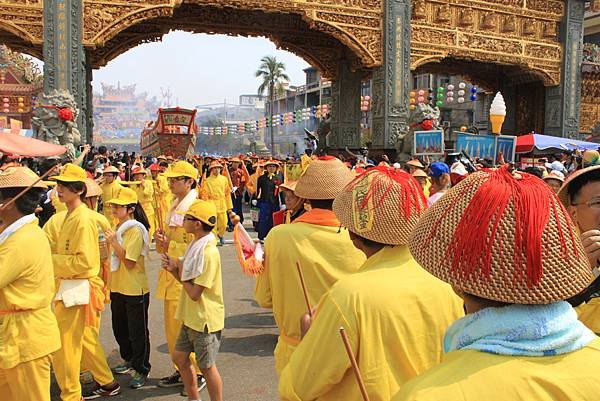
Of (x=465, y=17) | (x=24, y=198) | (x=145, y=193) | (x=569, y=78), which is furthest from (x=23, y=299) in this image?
(x=569, y=78)

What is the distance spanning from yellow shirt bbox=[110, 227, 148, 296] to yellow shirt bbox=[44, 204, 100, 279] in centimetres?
43

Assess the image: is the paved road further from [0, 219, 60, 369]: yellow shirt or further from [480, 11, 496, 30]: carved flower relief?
[480, 11, 496, 30]: carved flower relief

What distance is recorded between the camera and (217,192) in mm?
10594

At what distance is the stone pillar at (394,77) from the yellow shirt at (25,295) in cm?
1384

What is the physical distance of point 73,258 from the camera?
4082 millimetres

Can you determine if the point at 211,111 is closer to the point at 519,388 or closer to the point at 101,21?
the point at 101,21

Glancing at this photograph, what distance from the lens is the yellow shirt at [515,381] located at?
3.51 ft

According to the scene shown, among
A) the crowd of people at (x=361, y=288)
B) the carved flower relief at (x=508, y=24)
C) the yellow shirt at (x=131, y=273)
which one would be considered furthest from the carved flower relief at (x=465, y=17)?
→ the yellow shirt at (x=131, y=273)

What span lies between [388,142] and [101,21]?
8.45 meters

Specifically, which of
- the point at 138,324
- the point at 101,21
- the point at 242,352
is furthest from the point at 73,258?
the point at 101,21

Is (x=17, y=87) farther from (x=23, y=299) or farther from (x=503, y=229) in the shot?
(x=503, y=229)

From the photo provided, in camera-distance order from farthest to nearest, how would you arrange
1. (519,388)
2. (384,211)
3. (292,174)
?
(292,174) < (384,211) < (519,388)

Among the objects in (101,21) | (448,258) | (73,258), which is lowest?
(73,258)

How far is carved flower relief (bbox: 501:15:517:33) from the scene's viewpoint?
18047 mm
